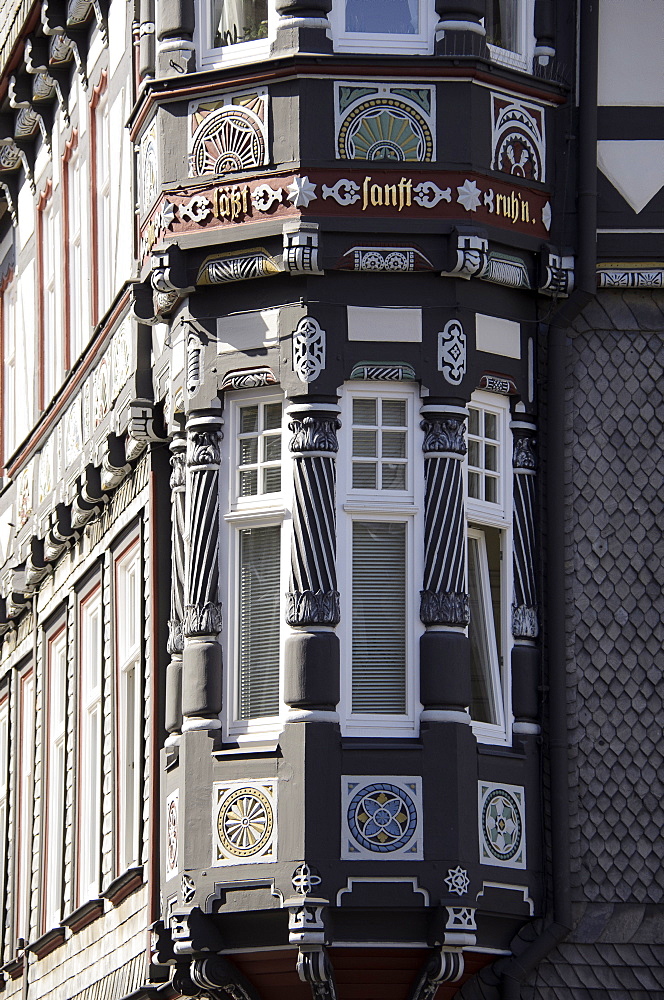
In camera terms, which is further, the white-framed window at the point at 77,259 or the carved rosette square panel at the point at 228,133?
the white-framed window at the point at 77,259

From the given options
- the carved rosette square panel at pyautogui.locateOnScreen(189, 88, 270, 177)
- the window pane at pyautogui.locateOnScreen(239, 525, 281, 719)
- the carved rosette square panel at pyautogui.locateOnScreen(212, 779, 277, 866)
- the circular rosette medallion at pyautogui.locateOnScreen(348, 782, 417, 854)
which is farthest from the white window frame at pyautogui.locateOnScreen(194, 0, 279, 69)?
the circular rosette medallion at pyautogui.locateOnScreen(348, 782, 417, 854)

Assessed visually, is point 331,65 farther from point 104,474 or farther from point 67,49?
point 67,49

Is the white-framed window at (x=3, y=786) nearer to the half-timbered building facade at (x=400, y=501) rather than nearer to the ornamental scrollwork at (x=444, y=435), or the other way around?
the half-timbered building facade at (x=400, y=501)

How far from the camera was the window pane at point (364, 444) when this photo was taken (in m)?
18.8

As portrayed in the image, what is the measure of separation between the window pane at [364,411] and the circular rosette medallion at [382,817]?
260 cm

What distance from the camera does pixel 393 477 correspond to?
1881 centimetres

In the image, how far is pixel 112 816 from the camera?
21.8 meters

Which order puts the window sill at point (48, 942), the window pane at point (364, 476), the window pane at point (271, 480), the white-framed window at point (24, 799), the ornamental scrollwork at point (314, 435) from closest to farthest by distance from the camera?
the ornamental scrollwork at point (314, 435), the window pane at point (364, 476), the window pane at point (271, 480), the window sill at point (48, 942), the white-framed window at point (24, 799)

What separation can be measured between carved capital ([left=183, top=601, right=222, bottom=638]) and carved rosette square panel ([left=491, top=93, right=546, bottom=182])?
12.3 ft

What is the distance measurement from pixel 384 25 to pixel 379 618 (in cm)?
432

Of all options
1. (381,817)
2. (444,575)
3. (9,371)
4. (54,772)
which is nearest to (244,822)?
(381,817)

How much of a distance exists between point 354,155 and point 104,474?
15.0ft

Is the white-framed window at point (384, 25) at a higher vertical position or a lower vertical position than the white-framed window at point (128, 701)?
higher

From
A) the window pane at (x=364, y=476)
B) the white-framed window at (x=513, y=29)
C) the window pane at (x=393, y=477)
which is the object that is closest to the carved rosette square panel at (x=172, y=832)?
the window pane at (x=364, y=476)
